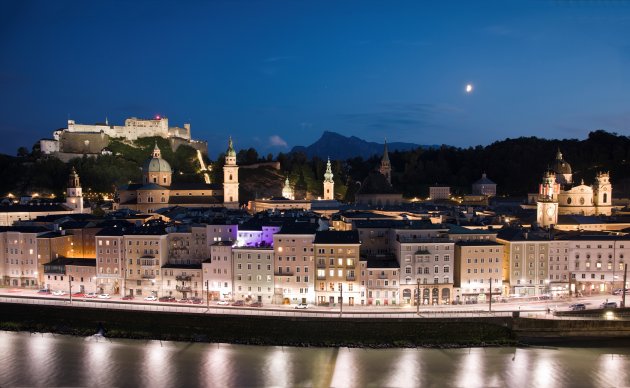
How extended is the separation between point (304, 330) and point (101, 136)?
5480 centimetres

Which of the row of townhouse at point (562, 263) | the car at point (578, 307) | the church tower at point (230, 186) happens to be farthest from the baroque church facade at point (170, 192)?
the car at point (578, 307)

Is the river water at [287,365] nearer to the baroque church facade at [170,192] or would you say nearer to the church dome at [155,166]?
the baroque church facade at [170,192]

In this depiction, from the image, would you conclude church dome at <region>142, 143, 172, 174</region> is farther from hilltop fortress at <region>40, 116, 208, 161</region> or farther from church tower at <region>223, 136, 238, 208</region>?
hilltop fortress at <region>40, 116, 208, 161</region>

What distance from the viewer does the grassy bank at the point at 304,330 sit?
26625mm

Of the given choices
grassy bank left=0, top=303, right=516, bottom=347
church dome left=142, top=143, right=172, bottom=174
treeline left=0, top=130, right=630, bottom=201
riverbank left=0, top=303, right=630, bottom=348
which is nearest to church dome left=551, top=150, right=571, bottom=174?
treeline left=0, top=130, right=630, bottom=201

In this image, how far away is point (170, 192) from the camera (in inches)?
2222

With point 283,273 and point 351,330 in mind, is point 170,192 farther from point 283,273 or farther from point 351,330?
point 351,330

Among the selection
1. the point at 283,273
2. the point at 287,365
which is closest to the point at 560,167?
the point at 283,273

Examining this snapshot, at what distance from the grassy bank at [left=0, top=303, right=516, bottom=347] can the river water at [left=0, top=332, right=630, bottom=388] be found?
0.54m

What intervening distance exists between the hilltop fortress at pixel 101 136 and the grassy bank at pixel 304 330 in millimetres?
46052

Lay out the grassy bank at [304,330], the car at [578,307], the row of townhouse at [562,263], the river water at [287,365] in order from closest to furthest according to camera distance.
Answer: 1. the river water at [287,365]
2. the grassy bank at [304,330]
3. the car at [578,307]
4. the row of townhouse at [562,263]

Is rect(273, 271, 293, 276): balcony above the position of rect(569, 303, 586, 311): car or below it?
above

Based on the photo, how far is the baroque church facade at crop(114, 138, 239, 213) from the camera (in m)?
54.3

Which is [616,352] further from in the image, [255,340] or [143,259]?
[143,259]
